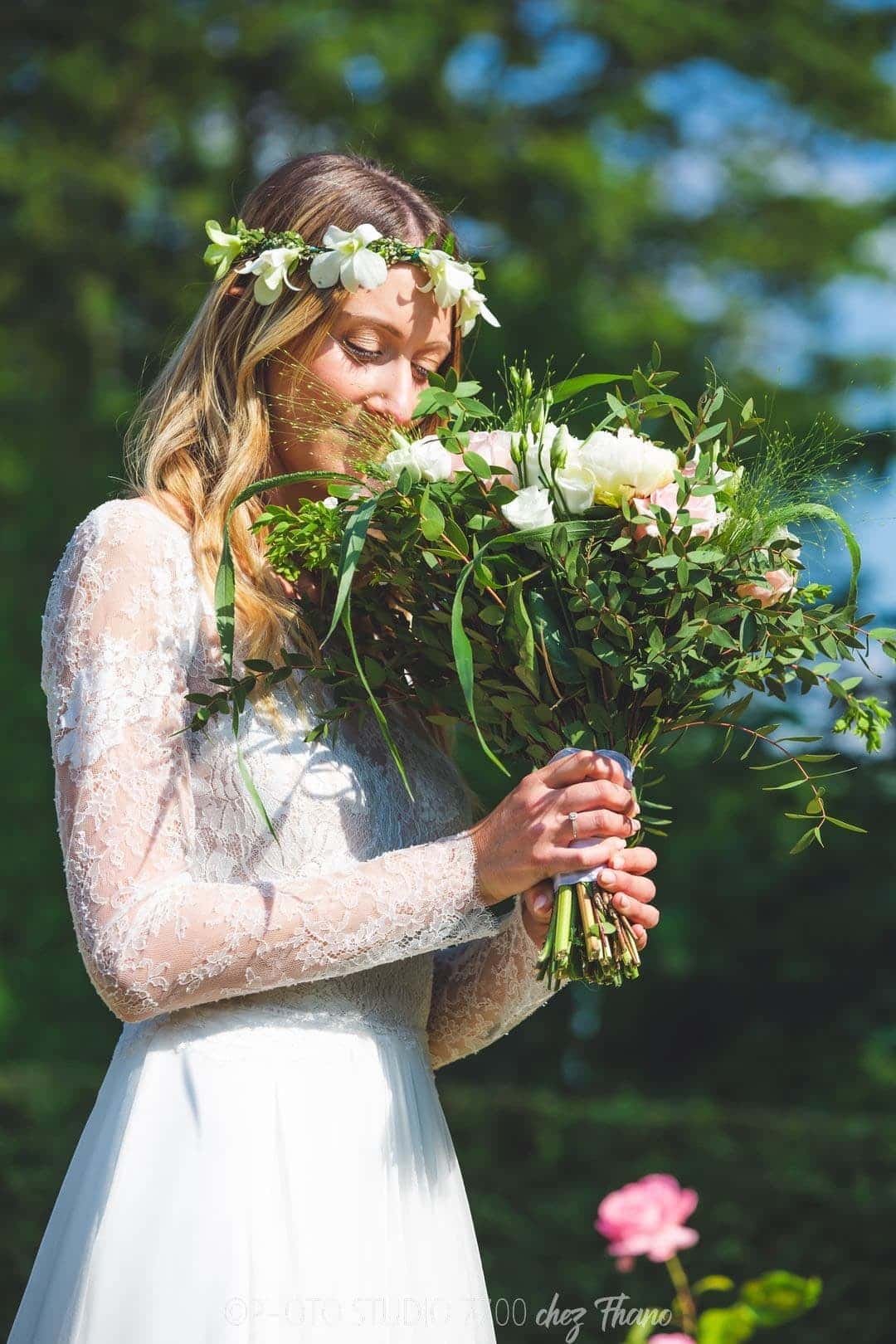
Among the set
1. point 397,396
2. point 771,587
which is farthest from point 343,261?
point 771,587

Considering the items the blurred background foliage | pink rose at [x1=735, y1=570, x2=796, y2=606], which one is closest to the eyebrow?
pink rose at [x1=735, y1=570, x2=796, y2=606]

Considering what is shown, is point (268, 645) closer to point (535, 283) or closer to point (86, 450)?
point (86, 450)

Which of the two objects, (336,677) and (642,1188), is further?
(336,677)

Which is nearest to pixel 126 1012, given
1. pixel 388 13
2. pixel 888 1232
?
pixel 888 1232

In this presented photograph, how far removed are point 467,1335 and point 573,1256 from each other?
13.1 ft

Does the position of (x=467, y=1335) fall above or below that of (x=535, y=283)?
below

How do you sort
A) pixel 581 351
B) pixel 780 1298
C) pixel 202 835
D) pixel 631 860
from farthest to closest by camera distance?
pixel 581 351 → pixel 202 835 → pixel 631 860 → pixel 780 1298

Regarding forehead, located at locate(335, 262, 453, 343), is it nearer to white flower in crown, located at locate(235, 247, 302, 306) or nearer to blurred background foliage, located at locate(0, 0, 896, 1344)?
white flower in crown, located at locate(235, 247, 302, 306)

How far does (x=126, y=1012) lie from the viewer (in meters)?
2.21

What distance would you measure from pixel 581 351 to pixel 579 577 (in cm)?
668

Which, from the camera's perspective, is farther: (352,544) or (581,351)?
(581,351)

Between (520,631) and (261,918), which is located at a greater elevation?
(520,631)

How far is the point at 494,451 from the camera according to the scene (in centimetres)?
229

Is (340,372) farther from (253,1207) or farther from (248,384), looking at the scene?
(253,1207)
